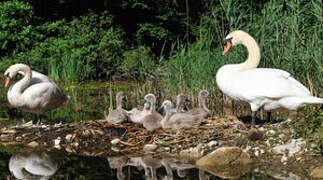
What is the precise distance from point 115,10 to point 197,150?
52.9 feet

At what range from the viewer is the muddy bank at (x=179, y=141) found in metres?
6.66

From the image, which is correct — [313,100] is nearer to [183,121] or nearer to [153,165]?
[183,121]

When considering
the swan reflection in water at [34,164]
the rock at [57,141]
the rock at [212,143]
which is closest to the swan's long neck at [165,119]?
the rock at [212,143]

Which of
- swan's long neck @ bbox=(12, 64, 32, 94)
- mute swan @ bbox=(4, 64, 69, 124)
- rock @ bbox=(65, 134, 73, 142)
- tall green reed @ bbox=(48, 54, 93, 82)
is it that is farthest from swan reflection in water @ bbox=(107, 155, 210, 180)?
tall green reed @ bbox=(48, 54, 93, 82)

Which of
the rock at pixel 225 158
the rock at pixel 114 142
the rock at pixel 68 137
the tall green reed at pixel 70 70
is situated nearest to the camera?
the rock at pixel 225 158

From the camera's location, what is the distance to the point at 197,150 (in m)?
7.14

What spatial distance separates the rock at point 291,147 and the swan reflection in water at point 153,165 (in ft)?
3.72

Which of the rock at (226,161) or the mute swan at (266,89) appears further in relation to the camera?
the mute swan at (266,89)

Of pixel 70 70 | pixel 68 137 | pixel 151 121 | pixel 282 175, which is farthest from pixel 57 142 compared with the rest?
pixel 70 70

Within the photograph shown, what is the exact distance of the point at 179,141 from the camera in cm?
739

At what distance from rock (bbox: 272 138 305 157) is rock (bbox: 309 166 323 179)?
79cm

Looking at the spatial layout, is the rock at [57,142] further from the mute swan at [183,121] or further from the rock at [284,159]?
the rock at [284,159]

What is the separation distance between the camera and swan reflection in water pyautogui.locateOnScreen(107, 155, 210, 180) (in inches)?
233

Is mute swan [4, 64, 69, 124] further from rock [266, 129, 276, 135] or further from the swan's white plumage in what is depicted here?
rock [266, 129, 276, 135]
